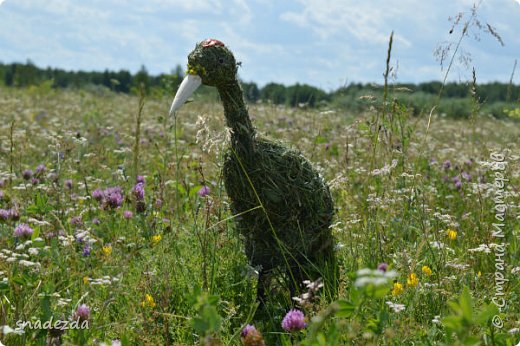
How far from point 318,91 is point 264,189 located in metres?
5.32

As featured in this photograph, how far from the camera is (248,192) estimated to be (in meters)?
2.84

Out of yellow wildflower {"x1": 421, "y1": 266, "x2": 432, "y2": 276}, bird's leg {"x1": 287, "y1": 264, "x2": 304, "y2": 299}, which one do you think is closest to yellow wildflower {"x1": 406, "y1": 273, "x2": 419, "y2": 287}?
yellow wildflower {"x1": 421, "y1": 266, "x2": 432, "y2": 276}

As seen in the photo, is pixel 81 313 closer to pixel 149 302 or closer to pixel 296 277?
pixel 149 302

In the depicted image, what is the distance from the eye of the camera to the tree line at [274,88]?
17.3 feet

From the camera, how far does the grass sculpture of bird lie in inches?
111

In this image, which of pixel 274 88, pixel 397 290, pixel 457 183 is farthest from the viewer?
pixel 274 88

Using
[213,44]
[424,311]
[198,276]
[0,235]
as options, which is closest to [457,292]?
[424,311]

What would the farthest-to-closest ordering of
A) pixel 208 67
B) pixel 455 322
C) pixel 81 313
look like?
1. pixel 208 67
2. pixel 81 313
3. pixel 455 322

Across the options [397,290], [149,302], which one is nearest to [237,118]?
[149,302]

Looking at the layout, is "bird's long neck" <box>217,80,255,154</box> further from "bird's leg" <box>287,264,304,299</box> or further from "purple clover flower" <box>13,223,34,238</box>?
"purple clover flower" <box>13,223,34,238</box>

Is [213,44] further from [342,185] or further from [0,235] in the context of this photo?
[0,235]

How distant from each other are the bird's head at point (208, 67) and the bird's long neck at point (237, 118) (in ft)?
0.15

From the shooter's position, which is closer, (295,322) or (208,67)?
(295,322)

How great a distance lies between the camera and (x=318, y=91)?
795cm
